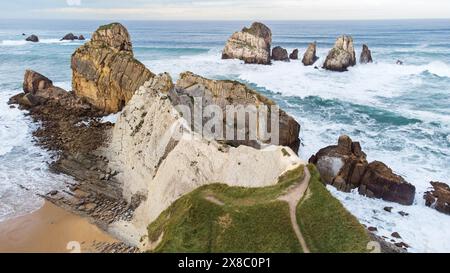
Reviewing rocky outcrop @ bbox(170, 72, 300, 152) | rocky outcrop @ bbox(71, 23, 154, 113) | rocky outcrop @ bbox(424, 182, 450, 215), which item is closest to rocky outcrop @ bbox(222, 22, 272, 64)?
rocky outcrop @ bbox(71, 23, 154, 113)

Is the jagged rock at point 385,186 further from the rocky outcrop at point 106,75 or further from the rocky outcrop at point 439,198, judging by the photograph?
the rocky outcrop at point 106,75

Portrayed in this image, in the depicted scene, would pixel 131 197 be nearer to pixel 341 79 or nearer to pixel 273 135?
pixel 273 135

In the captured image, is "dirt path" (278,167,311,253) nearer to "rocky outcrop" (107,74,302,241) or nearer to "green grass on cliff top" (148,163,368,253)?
"green grass on cliff top" (148,163,368,253)

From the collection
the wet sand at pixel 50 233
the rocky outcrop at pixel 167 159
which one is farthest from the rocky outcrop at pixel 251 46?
the wet sand at pixel 50 233

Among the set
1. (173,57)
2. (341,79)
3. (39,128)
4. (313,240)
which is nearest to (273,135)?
(313,240)

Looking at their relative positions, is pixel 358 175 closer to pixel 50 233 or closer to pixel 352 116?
pixel 352 116

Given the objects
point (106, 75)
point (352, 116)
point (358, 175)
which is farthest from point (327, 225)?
point (106, 75)
